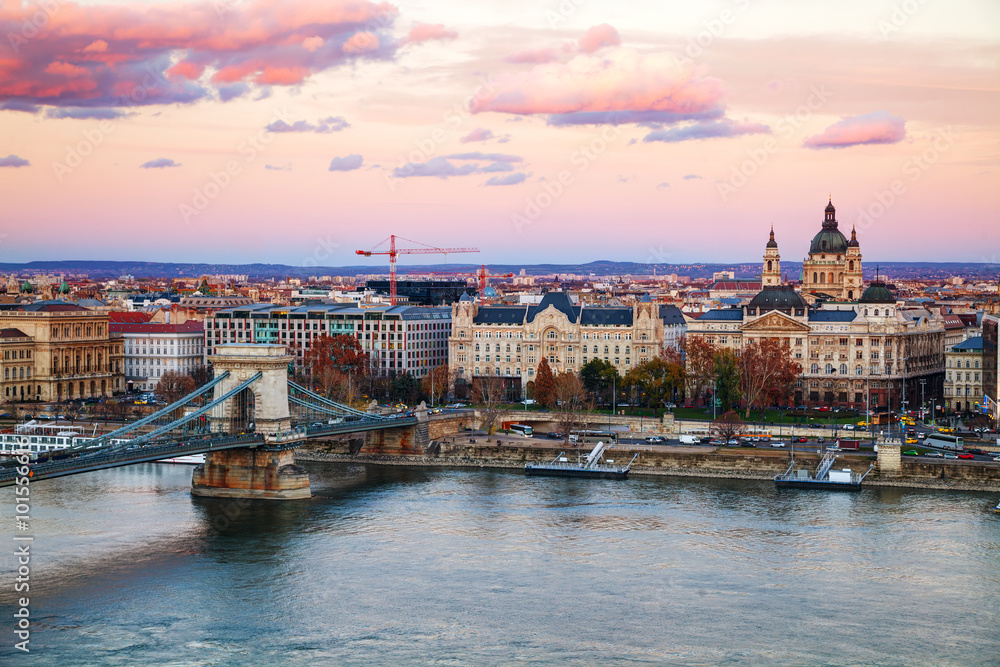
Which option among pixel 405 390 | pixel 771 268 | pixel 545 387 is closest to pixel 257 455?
pixel 545 387

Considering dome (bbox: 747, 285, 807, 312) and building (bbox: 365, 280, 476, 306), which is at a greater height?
building (bbox: 365, 280, 476, 306)

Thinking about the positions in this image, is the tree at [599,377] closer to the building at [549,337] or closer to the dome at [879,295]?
the building at [549,337]

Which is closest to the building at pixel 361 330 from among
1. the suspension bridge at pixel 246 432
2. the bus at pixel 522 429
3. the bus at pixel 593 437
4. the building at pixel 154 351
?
the building at pixel 154 351

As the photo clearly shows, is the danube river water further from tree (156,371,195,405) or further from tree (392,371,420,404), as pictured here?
tree (392,371,420,404)

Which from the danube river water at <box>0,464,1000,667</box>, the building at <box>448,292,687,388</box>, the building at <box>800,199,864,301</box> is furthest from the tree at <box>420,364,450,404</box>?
the building at <box>800,199,864,301</box>

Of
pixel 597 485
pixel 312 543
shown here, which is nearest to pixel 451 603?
pixel 312 543

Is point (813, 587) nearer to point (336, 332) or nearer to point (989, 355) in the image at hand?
point (989, 355)
